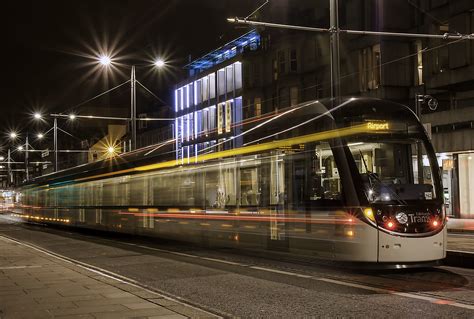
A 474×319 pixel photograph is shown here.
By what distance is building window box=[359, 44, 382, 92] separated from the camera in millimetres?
36844

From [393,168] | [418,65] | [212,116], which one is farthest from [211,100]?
[393,168]

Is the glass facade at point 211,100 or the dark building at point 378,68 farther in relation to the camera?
the glass facade at point 211,100

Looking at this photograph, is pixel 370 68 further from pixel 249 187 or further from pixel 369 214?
pixel 369 214

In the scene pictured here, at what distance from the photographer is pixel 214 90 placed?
58.6 meters

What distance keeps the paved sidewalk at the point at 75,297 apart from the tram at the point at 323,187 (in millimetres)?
4023

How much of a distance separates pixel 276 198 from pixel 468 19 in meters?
21.4

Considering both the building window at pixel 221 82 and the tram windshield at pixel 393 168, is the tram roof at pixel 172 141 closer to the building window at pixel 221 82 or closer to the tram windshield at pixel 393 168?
the tram windshield at pixel 393 168

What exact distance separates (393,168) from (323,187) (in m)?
1.40

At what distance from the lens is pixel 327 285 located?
10977 millimetres

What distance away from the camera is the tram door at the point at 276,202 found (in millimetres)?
13750

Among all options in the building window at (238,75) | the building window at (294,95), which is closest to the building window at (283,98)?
the building window at (294,95)

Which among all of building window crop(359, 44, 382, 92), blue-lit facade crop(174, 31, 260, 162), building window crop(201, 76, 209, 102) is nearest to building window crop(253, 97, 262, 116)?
blue-lit facade crop(174, 31, 260, 162)

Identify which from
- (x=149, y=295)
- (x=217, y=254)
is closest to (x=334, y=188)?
(x=149, y=295)

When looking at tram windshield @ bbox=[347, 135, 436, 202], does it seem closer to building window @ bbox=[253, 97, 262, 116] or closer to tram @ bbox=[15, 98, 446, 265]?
tram @ bbox=[15, 98, 446, 265]
